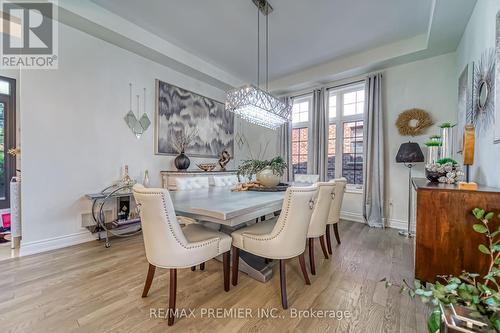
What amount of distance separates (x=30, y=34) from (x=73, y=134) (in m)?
1.34

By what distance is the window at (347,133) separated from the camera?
411cm

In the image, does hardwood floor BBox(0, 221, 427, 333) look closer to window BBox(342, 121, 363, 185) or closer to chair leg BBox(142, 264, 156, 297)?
chair leg BBox(142, 264, 156, 297)

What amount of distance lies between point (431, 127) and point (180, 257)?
13.5ft

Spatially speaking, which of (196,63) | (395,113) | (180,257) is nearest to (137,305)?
(180,257)

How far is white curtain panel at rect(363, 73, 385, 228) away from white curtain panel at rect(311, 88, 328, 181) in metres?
0.74

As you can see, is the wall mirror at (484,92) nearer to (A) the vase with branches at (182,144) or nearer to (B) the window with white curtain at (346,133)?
(B) the window with white curtain at (346,133)

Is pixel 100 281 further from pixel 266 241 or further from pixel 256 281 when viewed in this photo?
pixel 266 241

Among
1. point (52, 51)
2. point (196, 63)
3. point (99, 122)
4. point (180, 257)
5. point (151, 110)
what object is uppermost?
point (196, 63)

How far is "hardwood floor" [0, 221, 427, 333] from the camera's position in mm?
1413

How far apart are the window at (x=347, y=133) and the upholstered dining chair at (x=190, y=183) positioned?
2.71 m

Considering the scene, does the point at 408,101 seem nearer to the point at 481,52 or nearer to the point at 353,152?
the point at 353,152

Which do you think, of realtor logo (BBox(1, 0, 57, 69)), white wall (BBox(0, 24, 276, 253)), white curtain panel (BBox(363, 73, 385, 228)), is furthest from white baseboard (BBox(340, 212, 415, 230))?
realtor logo (BBox(1, 0, 57, 69))

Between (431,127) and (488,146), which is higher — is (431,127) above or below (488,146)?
above

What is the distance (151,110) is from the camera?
3.56 metres
